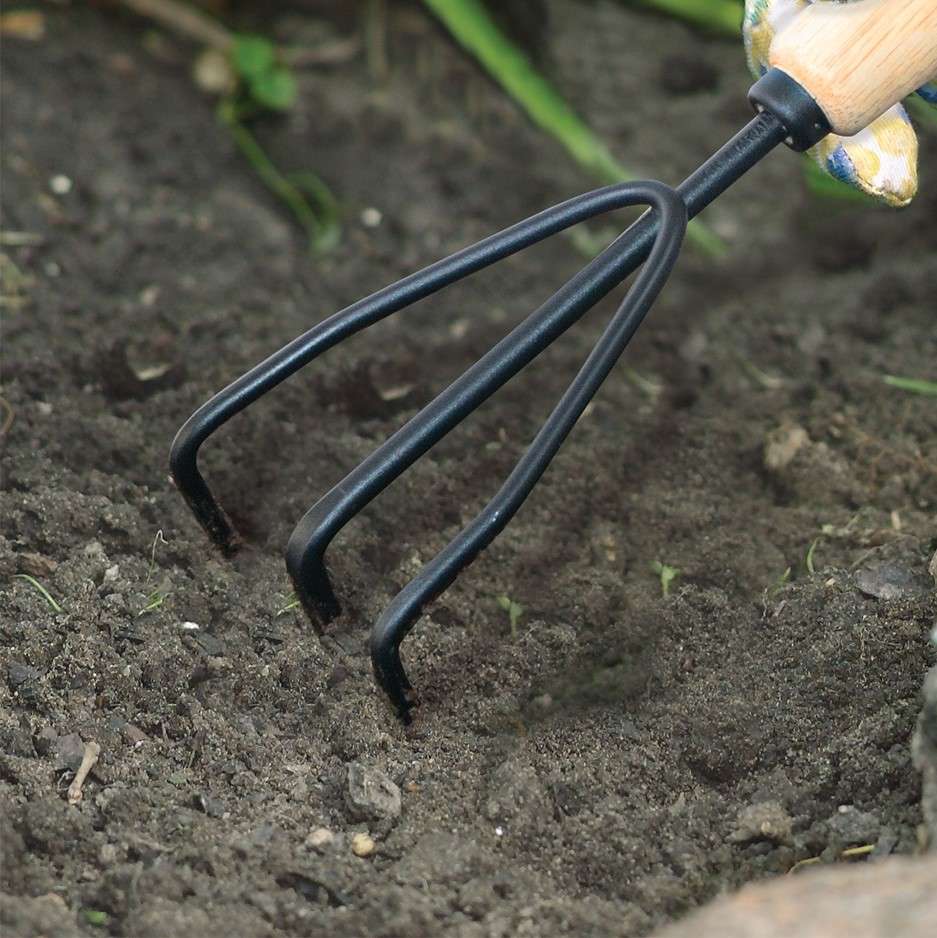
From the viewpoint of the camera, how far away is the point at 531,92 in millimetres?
1968

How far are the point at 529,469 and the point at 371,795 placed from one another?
0.32 meters

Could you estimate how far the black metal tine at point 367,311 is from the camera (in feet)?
3.81

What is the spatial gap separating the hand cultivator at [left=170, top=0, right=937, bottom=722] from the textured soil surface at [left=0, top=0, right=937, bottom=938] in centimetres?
14

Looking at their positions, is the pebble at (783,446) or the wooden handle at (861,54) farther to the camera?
the pebble at (783,446)

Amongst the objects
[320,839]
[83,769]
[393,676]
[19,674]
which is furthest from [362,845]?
[19,674]

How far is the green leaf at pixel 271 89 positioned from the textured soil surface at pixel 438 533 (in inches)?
2.1

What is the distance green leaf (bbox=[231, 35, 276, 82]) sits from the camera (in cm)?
205

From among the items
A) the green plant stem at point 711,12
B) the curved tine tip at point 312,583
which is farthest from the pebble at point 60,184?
the green plant stem at point 711,12

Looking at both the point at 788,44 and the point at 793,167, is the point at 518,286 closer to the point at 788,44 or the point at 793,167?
the point at 793,167

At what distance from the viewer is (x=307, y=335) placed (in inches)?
47.1

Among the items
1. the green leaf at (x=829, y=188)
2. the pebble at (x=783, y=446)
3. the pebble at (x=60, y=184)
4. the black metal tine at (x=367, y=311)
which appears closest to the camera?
the black metal tine at (x=367, y=311)

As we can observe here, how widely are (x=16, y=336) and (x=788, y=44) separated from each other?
1.01 meters

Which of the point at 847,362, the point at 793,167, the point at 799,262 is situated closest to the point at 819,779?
the point at 847,362

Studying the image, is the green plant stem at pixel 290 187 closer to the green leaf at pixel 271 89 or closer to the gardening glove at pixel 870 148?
the green leaf at pixel 271 89
